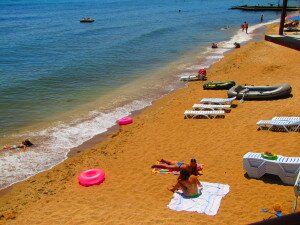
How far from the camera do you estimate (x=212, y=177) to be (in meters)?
9.84

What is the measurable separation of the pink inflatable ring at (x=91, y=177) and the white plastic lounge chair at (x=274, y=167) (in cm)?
426

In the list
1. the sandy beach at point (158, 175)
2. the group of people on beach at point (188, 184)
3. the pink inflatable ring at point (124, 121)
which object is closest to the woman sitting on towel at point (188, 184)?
the group of people on beach at point (188, 184)

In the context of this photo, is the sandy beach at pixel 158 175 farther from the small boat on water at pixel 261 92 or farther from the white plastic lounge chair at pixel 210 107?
the white plastic lounge chair at pixel 210 107

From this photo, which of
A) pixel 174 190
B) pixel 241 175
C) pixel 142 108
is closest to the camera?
pixel 174 190

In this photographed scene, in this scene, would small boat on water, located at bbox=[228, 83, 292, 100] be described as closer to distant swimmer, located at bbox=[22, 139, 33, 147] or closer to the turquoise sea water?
the turquoise sea water

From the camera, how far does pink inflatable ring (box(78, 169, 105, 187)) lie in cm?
1012

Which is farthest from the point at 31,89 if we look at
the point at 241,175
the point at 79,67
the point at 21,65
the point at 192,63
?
the point at 241,175

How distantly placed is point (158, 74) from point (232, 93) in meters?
10.5

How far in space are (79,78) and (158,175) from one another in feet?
58.0

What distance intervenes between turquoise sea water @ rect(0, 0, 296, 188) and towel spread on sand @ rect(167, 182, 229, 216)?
228 inches

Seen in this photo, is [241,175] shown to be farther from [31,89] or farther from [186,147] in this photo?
[31,89]

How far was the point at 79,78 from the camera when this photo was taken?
2641 centimetres

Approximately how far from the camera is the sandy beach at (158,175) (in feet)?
27.0

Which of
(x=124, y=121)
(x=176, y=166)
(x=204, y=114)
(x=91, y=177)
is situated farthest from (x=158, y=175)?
(x=124, y=121)
